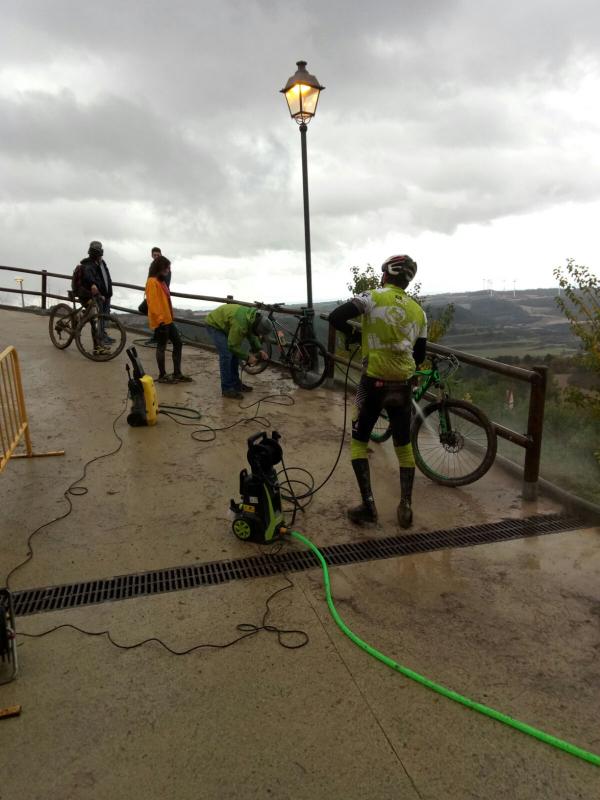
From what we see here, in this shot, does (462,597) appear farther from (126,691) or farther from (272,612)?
(126,691)

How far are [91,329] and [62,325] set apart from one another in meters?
0.97

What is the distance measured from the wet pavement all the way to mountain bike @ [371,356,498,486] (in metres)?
0.26

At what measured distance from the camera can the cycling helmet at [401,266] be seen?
3865mm

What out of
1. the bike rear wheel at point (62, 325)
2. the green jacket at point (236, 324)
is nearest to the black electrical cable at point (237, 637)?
the green jacket at point (236, 324)

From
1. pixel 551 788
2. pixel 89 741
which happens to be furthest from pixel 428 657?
pixel 89 741

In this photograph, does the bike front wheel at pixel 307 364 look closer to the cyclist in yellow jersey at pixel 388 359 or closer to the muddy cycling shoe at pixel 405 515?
the cyclist in yellow jersey at pixel 388 359

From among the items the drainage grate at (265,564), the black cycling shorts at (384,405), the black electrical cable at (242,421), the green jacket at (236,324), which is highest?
the green jacket at (236,324)

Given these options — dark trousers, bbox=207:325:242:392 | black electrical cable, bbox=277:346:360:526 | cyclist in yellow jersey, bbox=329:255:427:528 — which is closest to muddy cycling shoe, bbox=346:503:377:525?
cyclist in yellow jersey, bbox=329:255:427:528

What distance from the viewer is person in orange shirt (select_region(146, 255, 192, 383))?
7789 millimetres

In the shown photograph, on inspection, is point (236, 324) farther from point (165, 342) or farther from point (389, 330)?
point (389, 330)

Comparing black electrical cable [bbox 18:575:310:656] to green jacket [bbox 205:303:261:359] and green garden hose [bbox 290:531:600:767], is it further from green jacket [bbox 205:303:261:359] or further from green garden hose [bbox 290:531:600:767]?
green jacket [bbox 205:303:261:359]

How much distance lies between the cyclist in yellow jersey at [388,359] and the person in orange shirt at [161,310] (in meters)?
4.42

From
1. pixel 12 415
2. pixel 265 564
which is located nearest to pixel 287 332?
pixel 12 415

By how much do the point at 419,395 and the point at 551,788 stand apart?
329 cm
